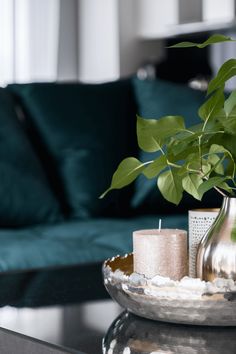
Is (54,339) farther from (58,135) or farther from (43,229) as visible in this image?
(58,135)

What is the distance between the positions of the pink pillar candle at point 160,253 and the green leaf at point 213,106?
0.16 metres

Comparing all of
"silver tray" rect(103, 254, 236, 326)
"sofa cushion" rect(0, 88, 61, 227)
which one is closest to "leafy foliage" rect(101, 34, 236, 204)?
"silver tray" rect(103, 254, 236, 326)

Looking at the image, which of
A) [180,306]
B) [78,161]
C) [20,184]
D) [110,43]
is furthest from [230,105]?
[110,43]

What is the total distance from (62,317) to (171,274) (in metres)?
0.17

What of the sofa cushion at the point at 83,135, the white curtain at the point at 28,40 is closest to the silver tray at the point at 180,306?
the sofa cushion at the point at 83,135

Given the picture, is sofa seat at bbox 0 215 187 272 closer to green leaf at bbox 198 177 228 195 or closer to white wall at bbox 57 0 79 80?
green leaf at bbox 198 177 228 195

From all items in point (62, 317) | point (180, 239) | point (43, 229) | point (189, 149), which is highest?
point (189, 149)

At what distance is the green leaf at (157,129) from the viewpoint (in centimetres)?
99

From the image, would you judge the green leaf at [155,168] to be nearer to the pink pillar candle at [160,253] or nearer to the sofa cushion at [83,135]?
the pink pillar candle at [160,253]

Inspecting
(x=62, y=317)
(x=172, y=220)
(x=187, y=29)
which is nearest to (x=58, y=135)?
(x=172, y=220)

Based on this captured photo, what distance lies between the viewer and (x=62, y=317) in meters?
1.07

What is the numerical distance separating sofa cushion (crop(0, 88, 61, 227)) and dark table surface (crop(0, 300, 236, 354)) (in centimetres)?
127

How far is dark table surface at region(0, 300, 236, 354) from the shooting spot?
0.90m

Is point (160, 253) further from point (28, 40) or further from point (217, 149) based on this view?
point (28, 40)
